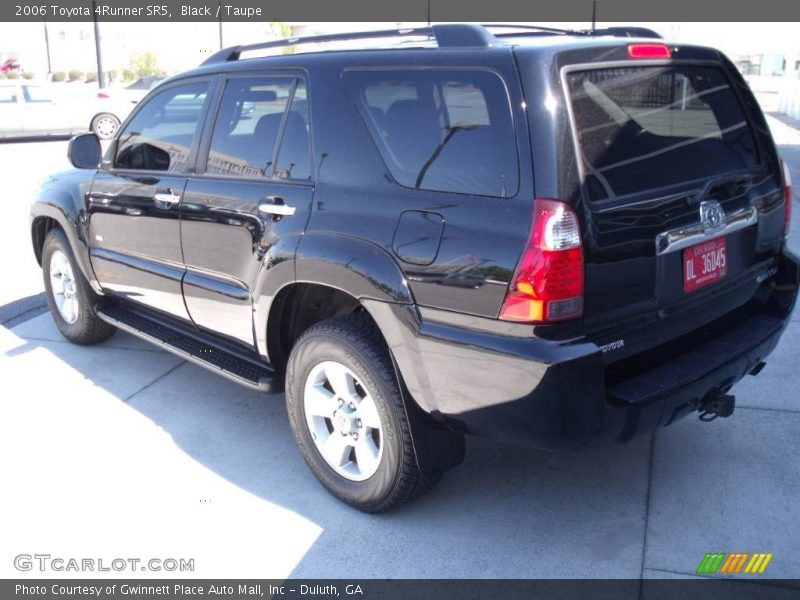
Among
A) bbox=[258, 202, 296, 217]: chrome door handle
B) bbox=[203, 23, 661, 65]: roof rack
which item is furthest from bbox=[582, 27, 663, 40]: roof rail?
bbox=[258, 202, 296, 217]: chrome door handle

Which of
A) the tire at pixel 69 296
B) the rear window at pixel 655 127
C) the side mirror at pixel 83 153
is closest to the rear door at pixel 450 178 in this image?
the rear window at pixel 655 127

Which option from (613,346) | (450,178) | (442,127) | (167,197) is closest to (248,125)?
(167,197)

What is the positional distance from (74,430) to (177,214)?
129cm

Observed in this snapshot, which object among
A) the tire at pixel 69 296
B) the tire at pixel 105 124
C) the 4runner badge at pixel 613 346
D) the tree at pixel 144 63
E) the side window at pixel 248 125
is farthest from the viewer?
the tree at pixel 144 63

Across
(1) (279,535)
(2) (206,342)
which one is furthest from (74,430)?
(1) (279,535)

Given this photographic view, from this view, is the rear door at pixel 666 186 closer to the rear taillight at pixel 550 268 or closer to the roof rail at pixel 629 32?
the rear taillight at pixel 550 268

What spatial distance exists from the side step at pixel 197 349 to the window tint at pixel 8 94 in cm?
1589

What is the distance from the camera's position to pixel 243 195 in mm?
3834

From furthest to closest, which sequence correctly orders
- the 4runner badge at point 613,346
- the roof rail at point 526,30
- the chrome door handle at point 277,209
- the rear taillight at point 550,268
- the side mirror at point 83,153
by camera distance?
the side mirror at point 83,153 < the roof rail at point 526,30 < the chrome door handle at point 277,209 < the 4runner badge at point 613,346 < the rear taillight at point 550,268

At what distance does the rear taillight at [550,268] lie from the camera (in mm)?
2740

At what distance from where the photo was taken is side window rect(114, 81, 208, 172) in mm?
4348

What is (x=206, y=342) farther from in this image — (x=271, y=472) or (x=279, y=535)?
(x=279, y=535)
